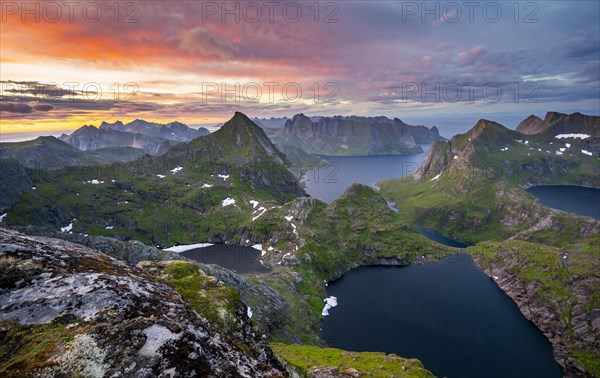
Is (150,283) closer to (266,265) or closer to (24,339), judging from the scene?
(24,339)

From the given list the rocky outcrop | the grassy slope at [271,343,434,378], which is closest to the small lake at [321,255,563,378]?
the rocky outcrop

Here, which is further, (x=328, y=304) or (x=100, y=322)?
(x=328, y=304)

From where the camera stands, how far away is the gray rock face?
14.4 m

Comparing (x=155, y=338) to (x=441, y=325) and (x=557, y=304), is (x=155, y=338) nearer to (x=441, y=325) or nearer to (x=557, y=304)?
(x=441, y=325)

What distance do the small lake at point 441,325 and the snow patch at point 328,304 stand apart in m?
2.27

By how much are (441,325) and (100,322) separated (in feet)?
443

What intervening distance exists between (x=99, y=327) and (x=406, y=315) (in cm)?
13728

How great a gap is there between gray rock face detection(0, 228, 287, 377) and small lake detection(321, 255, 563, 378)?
349ft

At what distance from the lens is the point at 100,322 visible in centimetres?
1742

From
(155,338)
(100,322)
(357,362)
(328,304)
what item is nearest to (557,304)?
(328,304)

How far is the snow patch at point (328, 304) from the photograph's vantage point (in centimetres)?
13605

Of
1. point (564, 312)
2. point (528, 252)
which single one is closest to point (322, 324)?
point (564, 312)

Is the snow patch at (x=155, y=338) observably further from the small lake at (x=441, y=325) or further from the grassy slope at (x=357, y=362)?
the small lake at (x=441, y=325)

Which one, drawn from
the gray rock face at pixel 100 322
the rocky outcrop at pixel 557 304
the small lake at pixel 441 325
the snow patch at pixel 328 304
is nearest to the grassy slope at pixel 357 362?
the small lake at pixel 441 325
